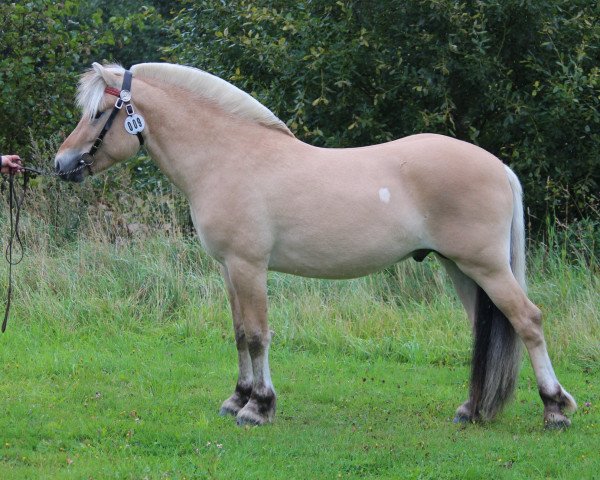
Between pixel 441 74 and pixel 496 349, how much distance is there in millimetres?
4393

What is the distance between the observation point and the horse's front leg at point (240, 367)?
572 cm

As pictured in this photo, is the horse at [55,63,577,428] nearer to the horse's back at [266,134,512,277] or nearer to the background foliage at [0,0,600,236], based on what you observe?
the horse's back at [266,134,512,277]

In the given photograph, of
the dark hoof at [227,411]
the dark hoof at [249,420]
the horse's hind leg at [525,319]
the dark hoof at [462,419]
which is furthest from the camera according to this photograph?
the dark hoof at [227,411]

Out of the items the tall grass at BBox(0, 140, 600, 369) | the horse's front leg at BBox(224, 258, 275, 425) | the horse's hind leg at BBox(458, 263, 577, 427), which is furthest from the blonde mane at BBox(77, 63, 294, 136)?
the tall grass at BBox(0, 140, 600, 369)

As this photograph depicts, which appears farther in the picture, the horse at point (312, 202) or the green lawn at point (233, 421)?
the horse at point (312, 202)

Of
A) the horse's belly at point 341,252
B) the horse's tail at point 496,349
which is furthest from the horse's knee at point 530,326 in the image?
the horse's belly at point 341,252

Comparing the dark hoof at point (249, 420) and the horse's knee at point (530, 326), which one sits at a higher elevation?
the horse's knee at point (530, 326)

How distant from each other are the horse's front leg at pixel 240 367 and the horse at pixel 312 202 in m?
0.20

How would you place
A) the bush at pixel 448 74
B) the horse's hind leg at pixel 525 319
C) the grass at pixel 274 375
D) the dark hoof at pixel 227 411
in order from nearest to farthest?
1. the grass at pixel 274 375
2. the horse's hind leg at pixel 525 319
3. the dark hoof at pixel 227 411
4. the bush at pixel 448 74

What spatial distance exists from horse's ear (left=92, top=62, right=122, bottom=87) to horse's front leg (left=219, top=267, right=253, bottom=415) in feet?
4.55

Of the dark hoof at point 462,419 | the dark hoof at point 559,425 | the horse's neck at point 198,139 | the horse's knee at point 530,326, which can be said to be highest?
the horse's neck at point 198,139

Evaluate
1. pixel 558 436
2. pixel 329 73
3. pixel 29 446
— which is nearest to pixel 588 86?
pixel 329 73

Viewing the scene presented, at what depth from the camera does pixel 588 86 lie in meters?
8.54

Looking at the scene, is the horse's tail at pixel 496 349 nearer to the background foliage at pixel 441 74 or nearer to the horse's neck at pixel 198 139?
the horse's neck at pixel 198 139
